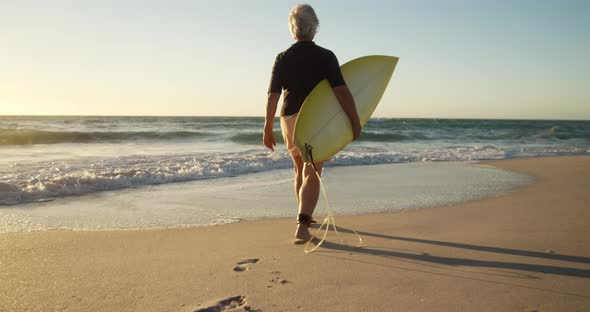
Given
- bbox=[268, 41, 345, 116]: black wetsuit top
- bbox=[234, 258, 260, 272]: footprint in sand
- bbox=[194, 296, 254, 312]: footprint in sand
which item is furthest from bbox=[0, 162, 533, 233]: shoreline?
bbox=[194, 296, 254, 312]: footprint in sand

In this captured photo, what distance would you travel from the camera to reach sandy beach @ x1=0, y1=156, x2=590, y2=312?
6.54 feet

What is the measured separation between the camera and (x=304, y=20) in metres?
2.94

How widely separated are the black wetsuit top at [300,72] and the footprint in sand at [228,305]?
58.1 inches

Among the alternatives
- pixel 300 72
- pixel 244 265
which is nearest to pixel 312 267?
pixel 244 265

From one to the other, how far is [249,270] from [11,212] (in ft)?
9.06

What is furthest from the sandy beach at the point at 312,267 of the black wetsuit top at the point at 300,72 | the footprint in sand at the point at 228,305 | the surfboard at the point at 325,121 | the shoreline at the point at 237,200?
the black wetsuit top at the point at 300,72

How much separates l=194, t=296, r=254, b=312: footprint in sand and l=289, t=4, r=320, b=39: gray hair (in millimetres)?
1824

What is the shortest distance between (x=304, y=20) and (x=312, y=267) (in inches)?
64.9

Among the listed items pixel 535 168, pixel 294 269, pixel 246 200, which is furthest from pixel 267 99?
pixel 535 168

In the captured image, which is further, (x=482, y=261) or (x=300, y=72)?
(x=300, y=72)

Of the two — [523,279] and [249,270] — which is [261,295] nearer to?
[249,270]

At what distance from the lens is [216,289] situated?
2.13 m

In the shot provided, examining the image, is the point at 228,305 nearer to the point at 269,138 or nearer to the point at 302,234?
the point at 302,234

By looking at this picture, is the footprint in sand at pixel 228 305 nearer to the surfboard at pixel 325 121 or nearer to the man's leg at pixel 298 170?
the surfboard at pixel 325 121
